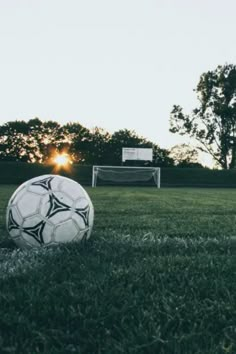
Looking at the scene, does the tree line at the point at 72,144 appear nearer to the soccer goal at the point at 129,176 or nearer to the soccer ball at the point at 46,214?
the soccer goal at the point at 129,176

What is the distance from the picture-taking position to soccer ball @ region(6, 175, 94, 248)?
10.6ft

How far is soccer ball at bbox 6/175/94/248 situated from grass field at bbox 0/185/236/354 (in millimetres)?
138

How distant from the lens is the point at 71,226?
10.9 ft

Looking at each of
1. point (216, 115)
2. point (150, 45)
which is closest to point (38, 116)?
point (216, 115)

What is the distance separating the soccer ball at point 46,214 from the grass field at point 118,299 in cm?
14

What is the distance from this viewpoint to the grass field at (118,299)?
155cm

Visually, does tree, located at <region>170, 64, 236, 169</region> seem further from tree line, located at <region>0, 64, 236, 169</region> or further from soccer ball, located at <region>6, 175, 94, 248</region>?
soccer ball, located at <region>6, 175, 94, 248</region>

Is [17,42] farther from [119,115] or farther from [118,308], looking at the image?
[119,115]

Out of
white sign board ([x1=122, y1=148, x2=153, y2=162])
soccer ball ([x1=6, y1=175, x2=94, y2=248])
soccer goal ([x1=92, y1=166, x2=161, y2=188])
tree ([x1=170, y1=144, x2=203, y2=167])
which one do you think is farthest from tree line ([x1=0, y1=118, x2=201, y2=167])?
soccer ball ([x1=6, y1=175, x2=94, y2=248])

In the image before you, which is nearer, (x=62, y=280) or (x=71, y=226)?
(x=62, y=280)

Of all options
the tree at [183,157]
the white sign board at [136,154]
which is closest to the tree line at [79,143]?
the tree at [183,157]

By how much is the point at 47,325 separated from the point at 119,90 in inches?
1203

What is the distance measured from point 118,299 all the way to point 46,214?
54.6 inches

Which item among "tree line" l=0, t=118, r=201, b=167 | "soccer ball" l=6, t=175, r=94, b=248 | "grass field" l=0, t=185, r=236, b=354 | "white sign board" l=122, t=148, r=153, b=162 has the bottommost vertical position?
"grass field" l=0, t=185, r=236, b=354
